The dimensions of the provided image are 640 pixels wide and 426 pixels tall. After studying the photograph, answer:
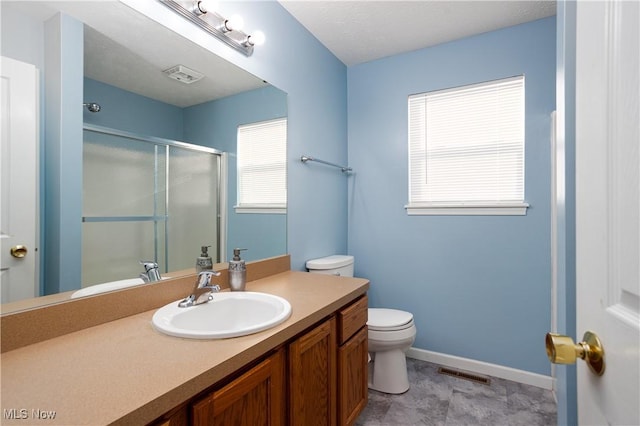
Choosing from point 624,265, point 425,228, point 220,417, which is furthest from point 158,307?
point 425,228

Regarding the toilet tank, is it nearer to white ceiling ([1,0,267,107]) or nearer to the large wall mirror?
the large wall mirror

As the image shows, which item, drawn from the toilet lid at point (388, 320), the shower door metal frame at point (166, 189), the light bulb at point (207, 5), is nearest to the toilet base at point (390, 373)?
the toilet lid at point (388, 320)

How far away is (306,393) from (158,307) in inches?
25.7

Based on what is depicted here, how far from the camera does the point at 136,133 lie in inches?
46.9

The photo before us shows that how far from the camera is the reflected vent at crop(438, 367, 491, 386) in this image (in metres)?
2.16

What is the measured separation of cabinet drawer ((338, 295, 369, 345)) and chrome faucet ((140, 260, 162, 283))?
0.79 metres

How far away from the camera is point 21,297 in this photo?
0.89m

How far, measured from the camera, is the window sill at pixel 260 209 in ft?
5.67

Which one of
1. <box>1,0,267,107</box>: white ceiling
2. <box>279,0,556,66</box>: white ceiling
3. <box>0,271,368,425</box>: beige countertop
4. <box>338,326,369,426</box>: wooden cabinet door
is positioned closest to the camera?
<box>0,271,368,425</box>: beige countertop

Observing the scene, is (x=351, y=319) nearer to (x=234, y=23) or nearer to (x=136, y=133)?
(x=136, y=133)

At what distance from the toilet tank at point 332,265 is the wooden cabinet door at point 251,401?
3.67 ft

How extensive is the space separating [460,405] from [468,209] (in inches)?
50.6

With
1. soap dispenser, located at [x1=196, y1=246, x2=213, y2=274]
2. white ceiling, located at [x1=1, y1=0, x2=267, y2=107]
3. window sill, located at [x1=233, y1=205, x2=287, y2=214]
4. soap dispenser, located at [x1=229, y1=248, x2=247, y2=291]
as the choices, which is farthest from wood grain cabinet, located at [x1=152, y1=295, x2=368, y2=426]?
white ceiling, located at [x1=1, y1=0, x2=267, y2=107]

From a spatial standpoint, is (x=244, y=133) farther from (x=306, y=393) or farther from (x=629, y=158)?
(x=629, y=158)
